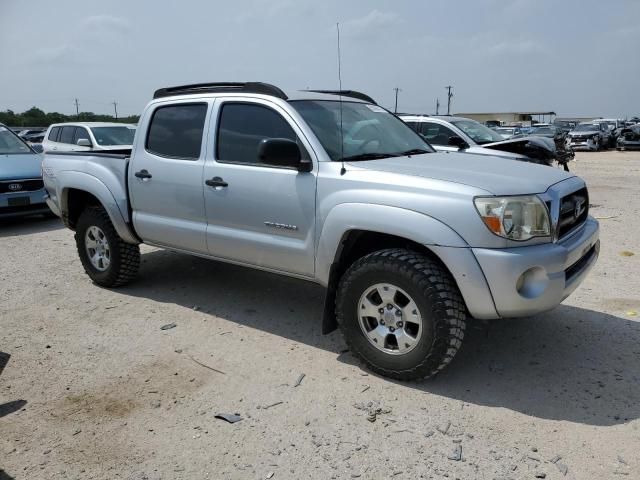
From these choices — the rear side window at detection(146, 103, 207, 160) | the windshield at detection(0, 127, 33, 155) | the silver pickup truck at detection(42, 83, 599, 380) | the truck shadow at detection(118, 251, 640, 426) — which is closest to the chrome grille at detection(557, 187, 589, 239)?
the silver pickup truck at detection(42, 83, 599, 380)

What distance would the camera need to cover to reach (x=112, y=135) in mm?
12445

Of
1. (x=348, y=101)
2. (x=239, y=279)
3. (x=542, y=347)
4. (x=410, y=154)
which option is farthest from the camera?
(x=239, y=279)

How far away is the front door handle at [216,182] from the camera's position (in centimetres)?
428

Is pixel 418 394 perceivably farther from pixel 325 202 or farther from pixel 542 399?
pixel 325 202

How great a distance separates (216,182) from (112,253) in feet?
5.84

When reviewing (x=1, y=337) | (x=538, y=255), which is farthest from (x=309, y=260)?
(x=1, y=337)

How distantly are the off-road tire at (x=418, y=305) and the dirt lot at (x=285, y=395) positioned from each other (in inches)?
6.8

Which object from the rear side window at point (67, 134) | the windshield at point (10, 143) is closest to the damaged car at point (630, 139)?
the rear side window at point (67, 134)

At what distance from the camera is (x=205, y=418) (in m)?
3.26

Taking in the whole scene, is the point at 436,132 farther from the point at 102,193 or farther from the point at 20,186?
the point at 20,186

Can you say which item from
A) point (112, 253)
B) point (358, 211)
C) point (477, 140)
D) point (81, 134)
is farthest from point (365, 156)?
point (81, 134)

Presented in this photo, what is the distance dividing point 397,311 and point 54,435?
84.0 inches

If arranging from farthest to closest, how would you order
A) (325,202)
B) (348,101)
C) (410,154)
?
(348,101)
(410,154)
(325,202)

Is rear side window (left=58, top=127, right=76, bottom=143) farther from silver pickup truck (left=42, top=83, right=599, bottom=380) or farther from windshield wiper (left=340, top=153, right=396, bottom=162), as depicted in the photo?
windshield wiper (left=340, top=153, right=396, bottom=162)
